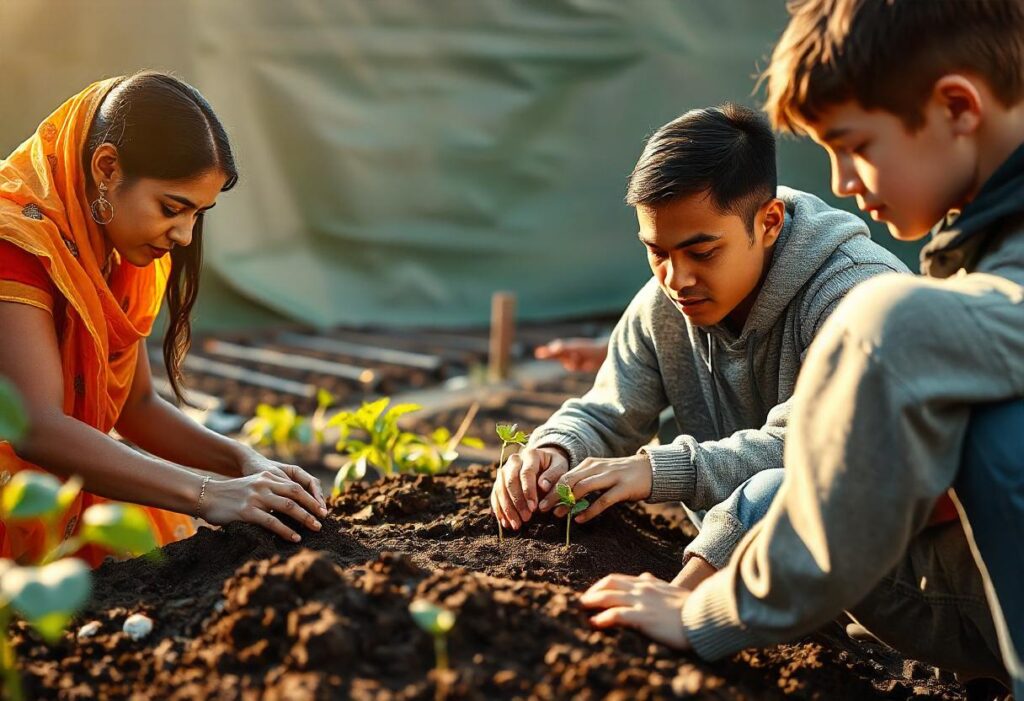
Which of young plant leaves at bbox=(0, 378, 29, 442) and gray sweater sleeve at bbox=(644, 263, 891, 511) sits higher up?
young plant leaves at bbox=(0, 378, 29, 442)

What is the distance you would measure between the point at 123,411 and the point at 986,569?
7.46 feet

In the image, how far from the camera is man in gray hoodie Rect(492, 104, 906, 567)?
92.5 inches

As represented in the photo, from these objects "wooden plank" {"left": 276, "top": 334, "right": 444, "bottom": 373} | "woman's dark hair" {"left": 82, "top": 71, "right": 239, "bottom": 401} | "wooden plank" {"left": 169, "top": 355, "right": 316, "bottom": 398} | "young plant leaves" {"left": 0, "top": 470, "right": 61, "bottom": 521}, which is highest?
"woman's dark hair" {"left": 82, "top": 71, "right": 239, "bottom": 401}

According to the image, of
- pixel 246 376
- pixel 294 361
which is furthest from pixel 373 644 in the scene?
pixel 294 361

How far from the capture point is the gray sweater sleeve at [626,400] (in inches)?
107

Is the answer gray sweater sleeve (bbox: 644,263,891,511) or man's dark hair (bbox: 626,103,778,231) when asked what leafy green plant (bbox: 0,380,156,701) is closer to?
gray sweater sleeve (bbox: 644,263,891,511)

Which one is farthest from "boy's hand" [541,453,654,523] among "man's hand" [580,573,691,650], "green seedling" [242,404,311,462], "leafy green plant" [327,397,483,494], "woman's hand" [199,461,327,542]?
"green seedling" [242,404,311,462]

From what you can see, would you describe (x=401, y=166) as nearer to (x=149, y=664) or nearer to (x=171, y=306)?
(x=171, y=306)

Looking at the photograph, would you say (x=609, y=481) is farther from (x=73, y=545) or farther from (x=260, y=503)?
(x=73, y=545)

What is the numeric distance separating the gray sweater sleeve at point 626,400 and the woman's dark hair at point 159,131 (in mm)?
1029

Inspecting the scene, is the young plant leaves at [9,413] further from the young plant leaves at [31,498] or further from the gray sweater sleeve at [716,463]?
the gray sweater sleeve at [716,463]

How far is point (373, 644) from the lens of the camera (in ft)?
5.23

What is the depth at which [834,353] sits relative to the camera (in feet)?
4.99

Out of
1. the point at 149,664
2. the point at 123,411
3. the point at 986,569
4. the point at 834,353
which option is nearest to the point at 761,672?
the point at 986,569
